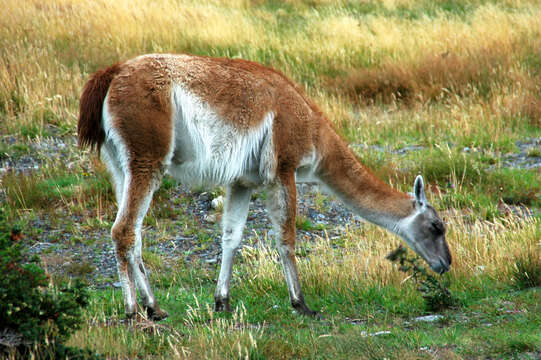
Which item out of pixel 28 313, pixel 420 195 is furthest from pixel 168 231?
pixel 28 313

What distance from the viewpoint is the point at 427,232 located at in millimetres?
6645

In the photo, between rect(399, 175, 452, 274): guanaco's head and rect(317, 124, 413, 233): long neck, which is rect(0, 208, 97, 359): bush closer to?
rect(317, 124, 413, 233): long neck

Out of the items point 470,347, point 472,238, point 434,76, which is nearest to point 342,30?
point 434,76

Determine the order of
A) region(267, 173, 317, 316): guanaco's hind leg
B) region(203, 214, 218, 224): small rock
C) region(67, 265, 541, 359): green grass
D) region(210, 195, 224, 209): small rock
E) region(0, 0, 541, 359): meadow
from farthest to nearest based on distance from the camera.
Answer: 1. region(210, 195, 224, 209): small rock
2. region(203, 214, 218, 224): small rock
3. region(267, 173, 317, 316): guanaco's hind leg
4. region(0, 0, 541, 359): meadow
5. region(67, 265, 541, 359): green grass

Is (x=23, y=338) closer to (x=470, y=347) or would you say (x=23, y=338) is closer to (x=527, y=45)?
(x=470, y=347)

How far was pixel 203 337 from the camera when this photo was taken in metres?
4.91

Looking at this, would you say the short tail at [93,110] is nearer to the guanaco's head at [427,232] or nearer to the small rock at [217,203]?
the guanaco's head at [427,232]

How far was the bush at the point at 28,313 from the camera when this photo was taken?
425 cm

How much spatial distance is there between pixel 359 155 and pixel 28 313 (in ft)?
23.7

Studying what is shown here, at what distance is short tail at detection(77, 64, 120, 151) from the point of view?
575 cm

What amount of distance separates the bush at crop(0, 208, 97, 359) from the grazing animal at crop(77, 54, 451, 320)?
4.10ft

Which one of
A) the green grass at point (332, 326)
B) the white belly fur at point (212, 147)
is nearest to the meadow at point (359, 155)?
the green grass at point (332, 326)

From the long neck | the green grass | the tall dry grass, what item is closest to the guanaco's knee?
the green grass

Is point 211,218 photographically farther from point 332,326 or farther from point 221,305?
point 332,326
